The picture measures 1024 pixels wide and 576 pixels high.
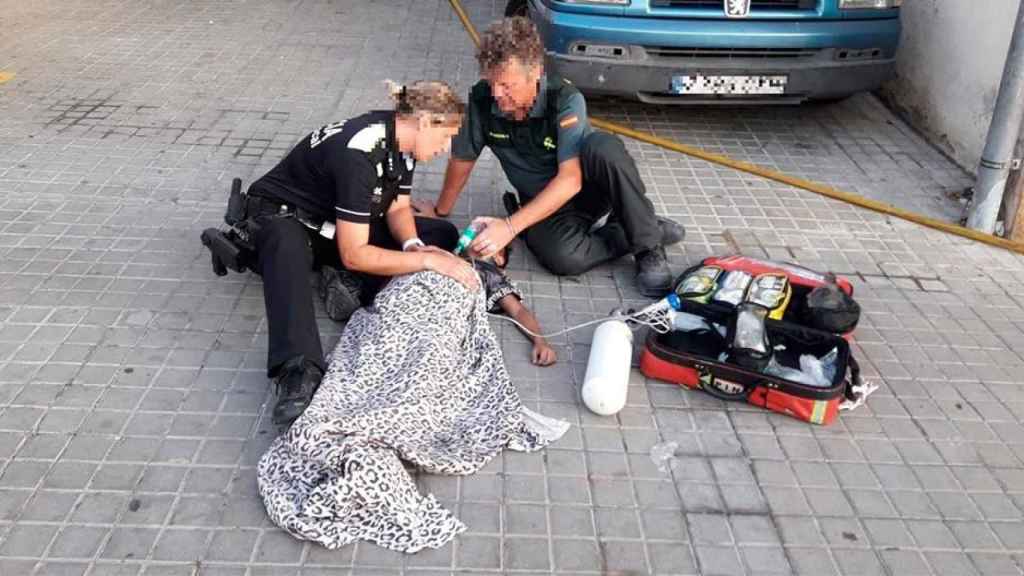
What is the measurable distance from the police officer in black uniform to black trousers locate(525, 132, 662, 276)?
0.68m

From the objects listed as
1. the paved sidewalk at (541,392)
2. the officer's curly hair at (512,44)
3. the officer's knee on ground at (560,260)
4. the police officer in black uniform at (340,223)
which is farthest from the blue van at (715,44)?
the police officer in black uniform at (340,223)

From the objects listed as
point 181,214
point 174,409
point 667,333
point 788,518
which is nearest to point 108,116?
point 181,214

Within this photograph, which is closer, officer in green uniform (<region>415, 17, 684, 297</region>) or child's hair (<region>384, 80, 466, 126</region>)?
child's hair (<region>384, 80, 466, 126</region>)

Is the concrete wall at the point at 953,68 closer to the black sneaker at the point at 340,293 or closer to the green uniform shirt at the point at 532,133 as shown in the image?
the green uniform shirt at the point at 532,133

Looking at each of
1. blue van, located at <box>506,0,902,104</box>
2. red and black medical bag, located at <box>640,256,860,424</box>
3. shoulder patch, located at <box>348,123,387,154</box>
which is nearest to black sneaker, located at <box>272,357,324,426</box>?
shoulder patch, located at <box>348,123,387,154</box>

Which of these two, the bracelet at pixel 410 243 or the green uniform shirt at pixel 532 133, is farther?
the green uniform shirt at pixel 532 133

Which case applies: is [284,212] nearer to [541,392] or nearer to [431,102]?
[431,102]

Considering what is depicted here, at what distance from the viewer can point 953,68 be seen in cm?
605

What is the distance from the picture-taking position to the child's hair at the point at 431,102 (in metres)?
3.24

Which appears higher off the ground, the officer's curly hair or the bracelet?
the officer's curly hair

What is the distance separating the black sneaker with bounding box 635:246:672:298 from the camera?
4180 mm

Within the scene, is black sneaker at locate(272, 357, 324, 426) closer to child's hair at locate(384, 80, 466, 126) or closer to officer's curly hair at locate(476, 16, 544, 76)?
child's hair at locate(384, 80, 466, 126)

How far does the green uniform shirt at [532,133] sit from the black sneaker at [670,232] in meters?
0.72

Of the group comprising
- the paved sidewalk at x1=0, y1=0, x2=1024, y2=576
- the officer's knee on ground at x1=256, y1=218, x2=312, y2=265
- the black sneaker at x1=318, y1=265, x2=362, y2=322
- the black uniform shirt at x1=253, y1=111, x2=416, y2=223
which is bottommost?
the paved sidewalk at x1=0, y1=0, x2=1024, y2=576
